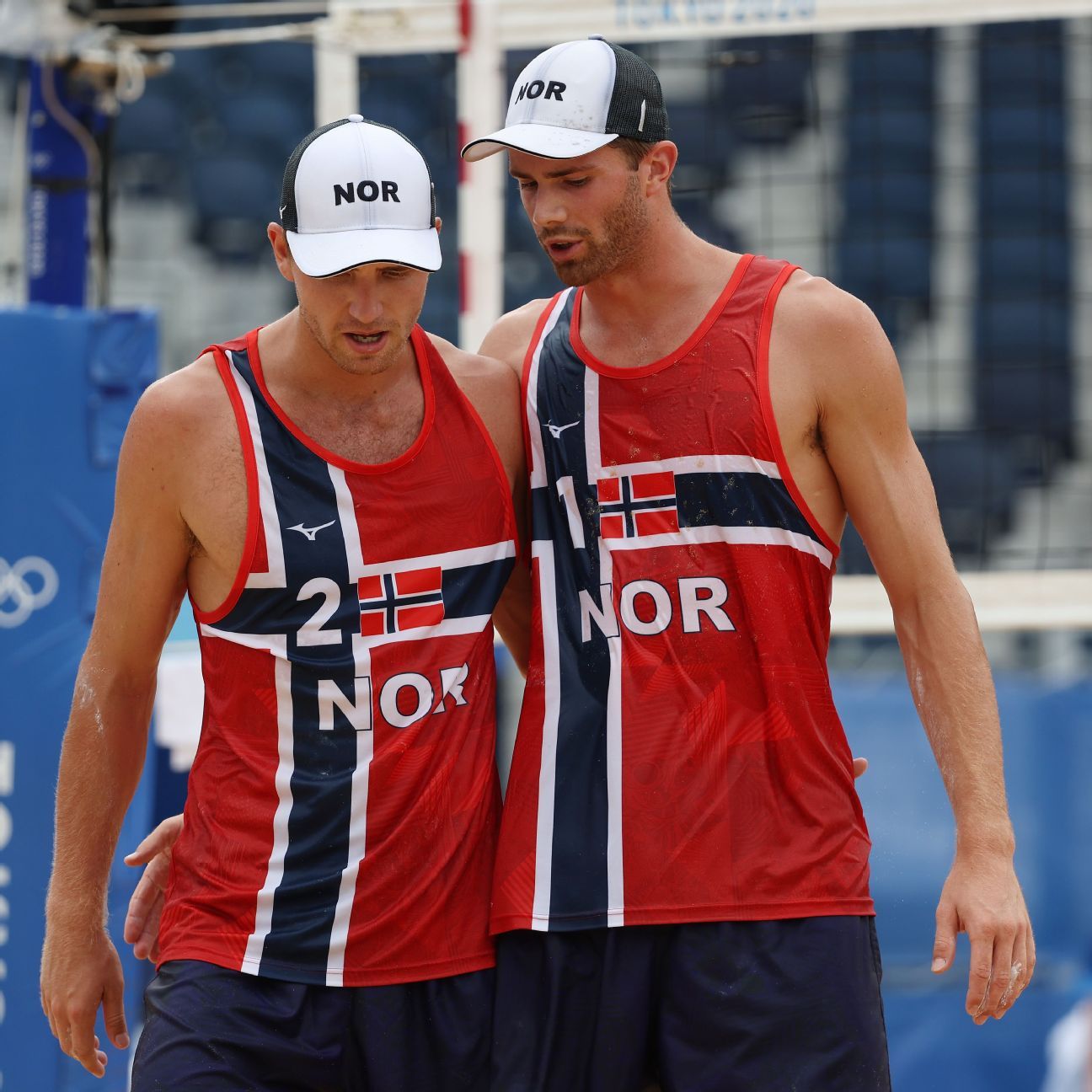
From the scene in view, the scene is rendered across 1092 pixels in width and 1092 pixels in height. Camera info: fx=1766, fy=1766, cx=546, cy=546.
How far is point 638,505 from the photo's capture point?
292cm

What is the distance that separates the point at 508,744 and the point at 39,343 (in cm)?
176

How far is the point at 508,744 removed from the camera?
5254 mm

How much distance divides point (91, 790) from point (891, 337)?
421 cm

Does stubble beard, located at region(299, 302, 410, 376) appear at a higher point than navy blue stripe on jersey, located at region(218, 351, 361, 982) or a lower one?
higher

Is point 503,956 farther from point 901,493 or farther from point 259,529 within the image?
point 901,493

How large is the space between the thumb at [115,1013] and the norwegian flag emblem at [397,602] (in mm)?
758

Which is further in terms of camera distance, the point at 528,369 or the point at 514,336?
the point at 514,336

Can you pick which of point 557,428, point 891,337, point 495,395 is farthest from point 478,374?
point 891,337

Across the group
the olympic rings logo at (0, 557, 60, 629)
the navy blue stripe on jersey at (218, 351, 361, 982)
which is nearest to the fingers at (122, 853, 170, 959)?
the navy blue stripe on jersey at (218, 351, 361, 982)

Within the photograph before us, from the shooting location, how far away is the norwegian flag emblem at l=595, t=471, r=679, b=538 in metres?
2.90

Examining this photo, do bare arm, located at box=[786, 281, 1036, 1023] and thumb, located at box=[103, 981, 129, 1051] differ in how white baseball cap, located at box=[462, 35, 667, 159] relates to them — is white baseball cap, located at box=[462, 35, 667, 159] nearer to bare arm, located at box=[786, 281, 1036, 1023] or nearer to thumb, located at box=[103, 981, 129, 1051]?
bare arm, located at box=[786, 281, 1036, 1023]

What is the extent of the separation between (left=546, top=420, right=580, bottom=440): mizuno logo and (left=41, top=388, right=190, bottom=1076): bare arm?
0.64m

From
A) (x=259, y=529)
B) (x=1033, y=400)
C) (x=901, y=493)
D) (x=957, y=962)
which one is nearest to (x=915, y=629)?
(x=901, y=493)

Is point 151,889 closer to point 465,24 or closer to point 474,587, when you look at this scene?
point 474,587
